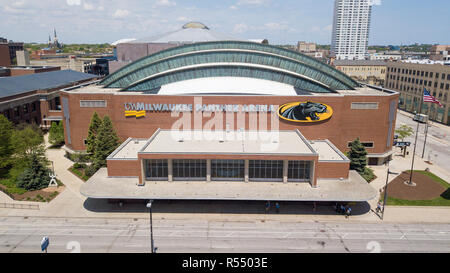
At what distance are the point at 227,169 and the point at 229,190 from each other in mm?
3722

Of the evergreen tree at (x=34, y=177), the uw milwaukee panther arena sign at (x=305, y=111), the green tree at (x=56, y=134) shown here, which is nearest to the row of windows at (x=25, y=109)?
the green tree at (x=56, y=134)

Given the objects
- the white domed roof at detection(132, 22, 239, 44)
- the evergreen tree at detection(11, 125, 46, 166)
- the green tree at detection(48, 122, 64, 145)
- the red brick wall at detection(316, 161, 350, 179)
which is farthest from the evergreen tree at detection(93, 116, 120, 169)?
the white domed roof at detection(132, 22, 239, 44)

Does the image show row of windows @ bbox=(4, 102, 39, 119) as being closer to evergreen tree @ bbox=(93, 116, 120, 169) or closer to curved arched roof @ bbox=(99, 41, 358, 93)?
curved arched roof @ bbox=(99, 41, 358, 93)

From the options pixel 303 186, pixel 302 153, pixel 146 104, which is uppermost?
pixel 146 104

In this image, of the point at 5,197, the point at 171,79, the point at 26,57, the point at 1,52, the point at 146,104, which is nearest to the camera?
the point at 5,197

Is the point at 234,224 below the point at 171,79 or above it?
below

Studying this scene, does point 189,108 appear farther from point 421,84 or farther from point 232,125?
point 421,84

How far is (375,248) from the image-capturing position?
3147 centimetres

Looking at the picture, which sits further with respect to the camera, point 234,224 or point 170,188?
point 170,188

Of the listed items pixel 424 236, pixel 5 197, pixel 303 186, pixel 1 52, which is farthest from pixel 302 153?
pixel 1 52

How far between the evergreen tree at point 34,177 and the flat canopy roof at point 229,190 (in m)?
8.98

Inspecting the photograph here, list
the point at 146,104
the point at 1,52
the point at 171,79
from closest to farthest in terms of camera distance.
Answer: the point at 146,104, the point at 171,79, the point at 1,52

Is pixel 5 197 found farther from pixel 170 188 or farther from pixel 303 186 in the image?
pixel 303 186

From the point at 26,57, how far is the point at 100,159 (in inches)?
4115
